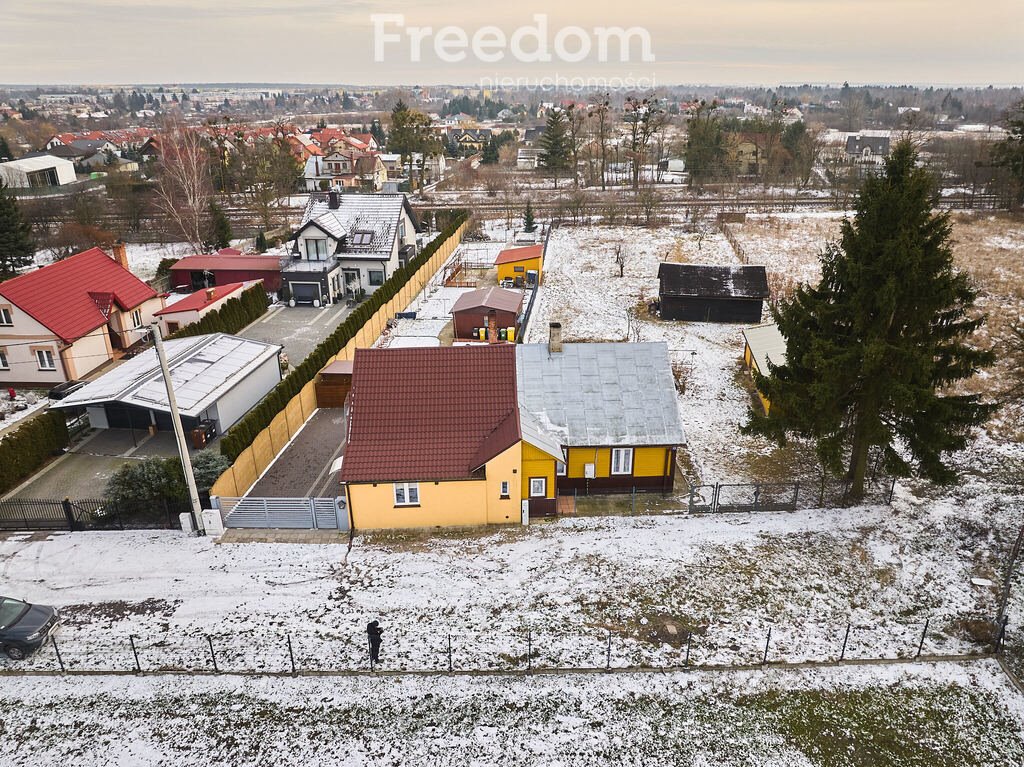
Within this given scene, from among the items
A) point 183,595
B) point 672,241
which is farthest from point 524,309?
point 183,595

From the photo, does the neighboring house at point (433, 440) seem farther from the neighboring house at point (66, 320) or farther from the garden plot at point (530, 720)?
the neighboring house at point (66, 320)

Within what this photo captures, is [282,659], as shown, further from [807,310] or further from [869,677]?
[807,310]

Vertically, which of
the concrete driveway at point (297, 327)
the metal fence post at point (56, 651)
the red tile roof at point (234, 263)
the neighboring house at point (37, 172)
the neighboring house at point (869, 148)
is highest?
the neighboring house at point (869, 148)

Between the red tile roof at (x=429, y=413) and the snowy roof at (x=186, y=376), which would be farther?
the snowy roof at (x=186, y=376)

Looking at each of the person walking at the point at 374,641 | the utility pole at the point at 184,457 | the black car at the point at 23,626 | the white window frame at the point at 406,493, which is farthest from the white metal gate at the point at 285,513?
the person walking at the point at 374,641

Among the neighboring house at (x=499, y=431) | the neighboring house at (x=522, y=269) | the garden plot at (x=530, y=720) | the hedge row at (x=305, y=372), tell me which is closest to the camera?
the garden plot at (x=530, y=720)

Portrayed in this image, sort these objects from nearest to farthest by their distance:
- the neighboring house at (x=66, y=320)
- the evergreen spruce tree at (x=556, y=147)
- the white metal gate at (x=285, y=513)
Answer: the white metal gate at (x=285, y=513) < the neighboring house at (x=66, y=320) < the evergreen spruce tree at (x=556, y=147)

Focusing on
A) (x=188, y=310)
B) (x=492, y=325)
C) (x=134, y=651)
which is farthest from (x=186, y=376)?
(x=492, y=325)

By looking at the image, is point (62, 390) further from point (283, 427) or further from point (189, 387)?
point (283, 427)
